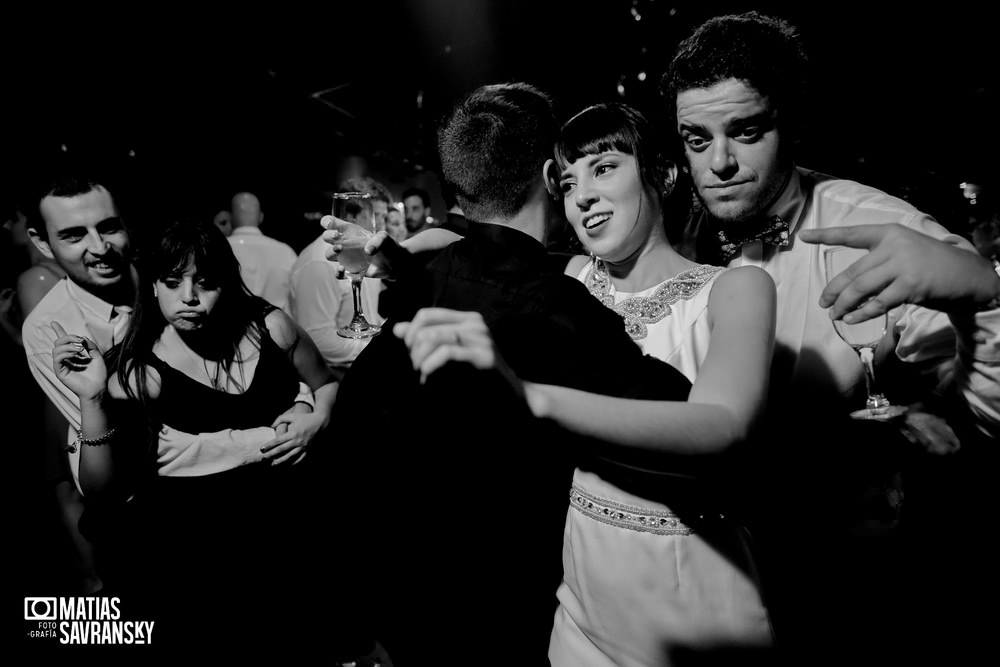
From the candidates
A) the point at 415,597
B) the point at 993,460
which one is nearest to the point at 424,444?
the point at 415,597

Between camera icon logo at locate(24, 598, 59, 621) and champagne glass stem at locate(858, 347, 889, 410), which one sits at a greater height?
champagne glass stem at locate(858, 347, 889, 410)

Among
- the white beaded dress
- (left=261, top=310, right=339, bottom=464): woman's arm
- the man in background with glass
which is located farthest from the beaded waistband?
the man in background with glass

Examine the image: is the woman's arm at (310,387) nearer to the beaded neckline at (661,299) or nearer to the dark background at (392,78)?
the beaded neckline at (661,299)

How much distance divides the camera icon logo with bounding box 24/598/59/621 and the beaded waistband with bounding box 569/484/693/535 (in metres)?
2.71

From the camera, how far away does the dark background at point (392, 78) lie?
4387 mm

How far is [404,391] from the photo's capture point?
Answer: 118 cm

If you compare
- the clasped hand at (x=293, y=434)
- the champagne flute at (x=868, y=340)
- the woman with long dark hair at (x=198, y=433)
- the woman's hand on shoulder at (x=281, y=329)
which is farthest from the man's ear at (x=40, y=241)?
the champagne flute at (x=868, y=340)

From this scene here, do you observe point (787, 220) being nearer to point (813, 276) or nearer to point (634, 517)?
point (813, 276)

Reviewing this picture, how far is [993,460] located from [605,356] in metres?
4.09

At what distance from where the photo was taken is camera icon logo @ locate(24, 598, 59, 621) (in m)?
2.74

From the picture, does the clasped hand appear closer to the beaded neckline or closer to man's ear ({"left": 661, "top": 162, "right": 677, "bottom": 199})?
the beaded neckline

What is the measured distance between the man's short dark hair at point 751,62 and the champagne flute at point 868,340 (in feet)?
1.48

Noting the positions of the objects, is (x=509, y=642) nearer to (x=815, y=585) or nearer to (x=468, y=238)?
(x=468, y=238)

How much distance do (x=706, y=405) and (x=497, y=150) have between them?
0.79 m
